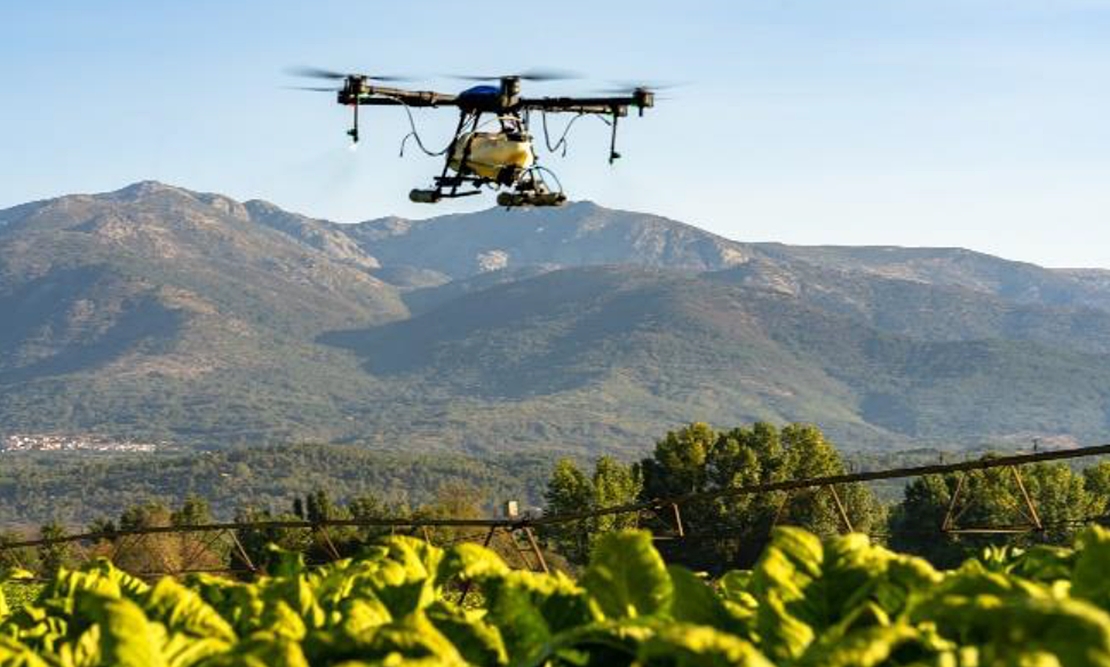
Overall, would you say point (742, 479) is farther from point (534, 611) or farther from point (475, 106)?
point (534, 611)

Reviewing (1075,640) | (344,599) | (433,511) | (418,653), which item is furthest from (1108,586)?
(433,511)

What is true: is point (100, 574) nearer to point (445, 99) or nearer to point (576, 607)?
point (576, 607)

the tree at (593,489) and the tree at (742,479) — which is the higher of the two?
the tree at (742,479)

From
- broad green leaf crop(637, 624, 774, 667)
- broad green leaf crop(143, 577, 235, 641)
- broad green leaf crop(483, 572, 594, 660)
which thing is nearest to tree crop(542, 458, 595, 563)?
broad green leaf crop(143, 577, 235, 641)

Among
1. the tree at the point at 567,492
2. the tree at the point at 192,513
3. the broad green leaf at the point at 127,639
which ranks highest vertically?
the broad green leaf at the point at 127,639

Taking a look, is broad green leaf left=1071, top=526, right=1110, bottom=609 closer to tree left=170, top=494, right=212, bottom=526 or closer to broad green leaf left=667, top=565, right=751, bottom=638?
broad green leaf left=667, top=565, right=751, bottom=638

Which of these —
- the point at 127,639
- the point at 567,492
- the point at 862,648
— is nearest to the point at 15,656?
the point at 127,639

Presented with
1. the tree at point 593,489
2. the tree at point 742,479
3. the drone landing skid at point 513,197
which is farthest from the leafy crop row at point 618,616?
the tree at point 593,489

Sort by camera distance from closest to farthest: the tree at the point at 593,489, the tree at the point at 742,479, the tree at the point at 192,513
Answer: the tree at the point at 742,479 → the tree at the point at 593,489 → the tree at the point at 192,513

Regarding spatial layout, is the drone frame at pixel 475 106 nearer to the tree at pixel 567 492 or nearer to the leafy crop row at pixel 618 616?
the leafy crop row at pixel 618 616

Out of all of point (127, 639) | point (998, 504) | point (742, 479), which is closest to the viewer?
point (127, 639)
